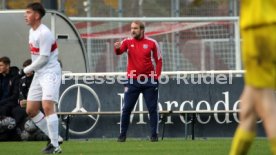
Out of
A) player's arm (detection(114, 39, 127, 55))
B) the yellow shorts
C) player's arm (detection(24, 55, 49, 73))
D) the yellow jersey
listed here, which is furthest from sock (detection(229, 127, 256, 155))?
player's arm (detection(114, 39, 127, 55))

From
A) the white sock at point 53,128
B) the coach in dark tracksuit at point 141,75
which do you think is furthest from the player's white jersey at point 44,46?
the coach in dark tracksuit at point 141,75

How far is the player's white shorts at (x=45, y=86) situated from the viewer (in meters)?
13.5

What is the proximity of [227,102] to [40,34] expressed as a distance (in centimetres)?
685

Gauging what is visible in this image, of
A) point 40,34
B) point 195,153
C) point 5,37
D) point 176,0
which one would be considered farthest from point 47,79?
point 176,0

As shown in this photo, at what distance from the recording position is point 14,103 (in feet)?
62.5

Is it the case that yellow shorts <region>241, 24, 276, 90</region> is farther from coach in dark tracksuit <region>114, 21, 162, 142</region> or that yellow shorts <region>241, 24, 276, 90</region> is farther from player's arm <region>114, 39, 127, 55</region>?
coach in dark tracksuit <region>114, 21, 162, 142</region>

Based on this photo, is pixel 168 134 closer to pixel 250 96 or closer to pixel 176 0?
pixel 176 0

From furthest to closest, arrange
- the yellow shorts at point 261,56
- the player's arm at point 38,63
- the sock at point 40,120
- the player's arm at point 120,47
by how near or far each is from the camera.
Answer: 1. the player's arm at point 120,47
2. the sock at point 40,120
3. the player's arm at point 38,63
4. the yellow shorts at point 261,56

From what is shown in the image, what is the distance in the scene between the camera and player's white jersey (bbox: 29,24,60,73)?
1353 centimetres

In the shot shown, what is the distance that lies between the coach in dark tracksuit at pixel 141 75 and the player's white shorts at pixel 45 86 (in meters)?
4.05

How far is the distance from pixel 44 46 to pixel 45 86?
501mm

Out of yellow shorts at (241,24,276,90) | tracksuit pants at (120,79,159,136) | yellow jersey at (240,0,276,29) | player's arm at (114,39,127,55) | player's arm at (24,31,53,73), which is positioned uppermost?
yellow jersey at (240,0,276,29)

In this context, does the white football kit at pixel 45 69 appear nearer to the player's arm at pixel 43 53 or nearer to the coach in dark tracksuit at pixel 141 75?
the player's arm at pixel 43 53

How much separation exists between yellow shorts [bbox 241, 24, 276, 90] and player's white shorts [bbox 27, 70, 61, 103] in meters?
5.78
